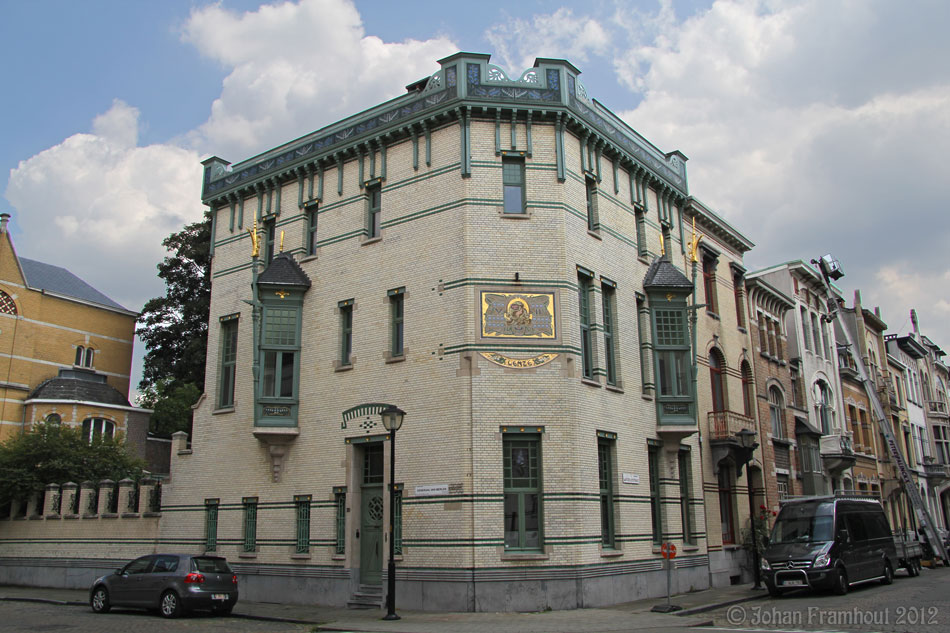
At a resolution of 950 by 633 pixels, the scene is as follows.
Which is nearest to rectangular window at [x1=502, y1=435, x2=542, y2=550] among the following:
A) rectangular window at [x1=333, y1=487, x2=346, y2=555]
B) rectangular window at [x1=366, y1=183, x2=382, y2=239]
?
rectangular window at [x1=333, y1=487, x2=346, y2=555]

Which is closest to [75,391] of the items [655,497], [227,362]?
[227,362]

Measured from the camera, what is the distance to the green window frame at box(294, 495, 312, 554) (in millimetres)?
20453

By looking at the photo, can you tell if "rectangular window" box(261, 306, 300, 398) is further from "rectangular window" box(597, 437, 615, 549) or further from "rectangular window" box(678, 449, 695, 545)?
"rectangular window" box(678, 449, 695, 545)

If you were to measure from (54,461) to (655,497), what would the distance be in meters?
22.3

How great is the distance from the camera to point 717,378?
26953 mm

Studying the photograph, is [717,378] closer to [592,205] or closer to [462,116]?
[592,205]

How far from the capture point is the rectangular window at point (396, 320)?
20.0m

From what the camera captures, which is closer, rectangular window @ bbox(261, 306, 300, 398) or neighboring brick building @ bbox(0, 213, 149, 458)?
rectangular window @ bbox(261, 306, 300, 398)

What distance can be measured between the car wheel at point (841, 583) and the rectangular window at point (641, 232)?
402 inches

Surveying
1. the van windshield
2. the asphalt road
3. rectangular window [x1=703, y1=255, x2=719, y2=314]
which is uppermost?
rectangular window [x1=703, y1=255, x2=719, y2=314]

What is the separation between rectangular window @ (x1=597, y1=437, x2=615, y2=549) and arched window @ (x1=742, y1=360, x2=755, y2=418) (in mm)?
11115

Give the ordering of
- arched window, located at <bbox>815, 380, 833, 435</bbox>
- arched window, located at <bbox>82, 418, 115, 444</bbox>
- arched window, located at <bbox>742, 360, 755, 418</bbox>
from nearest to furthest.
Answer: arched window, located at <bbox>742, 360, 755, 418</bbox>
arched window, located at <bbox>815, 380, 833, 435</bbox>
arched window, located at <bbox>82, 418, 115, 444</bbox>

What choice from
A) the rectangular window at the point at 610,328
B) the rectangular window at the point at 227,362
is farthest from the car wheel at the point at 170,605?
the rectangular window at the point at 610,328

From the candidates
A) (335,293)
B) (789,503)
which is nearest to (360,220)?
(335,293)
